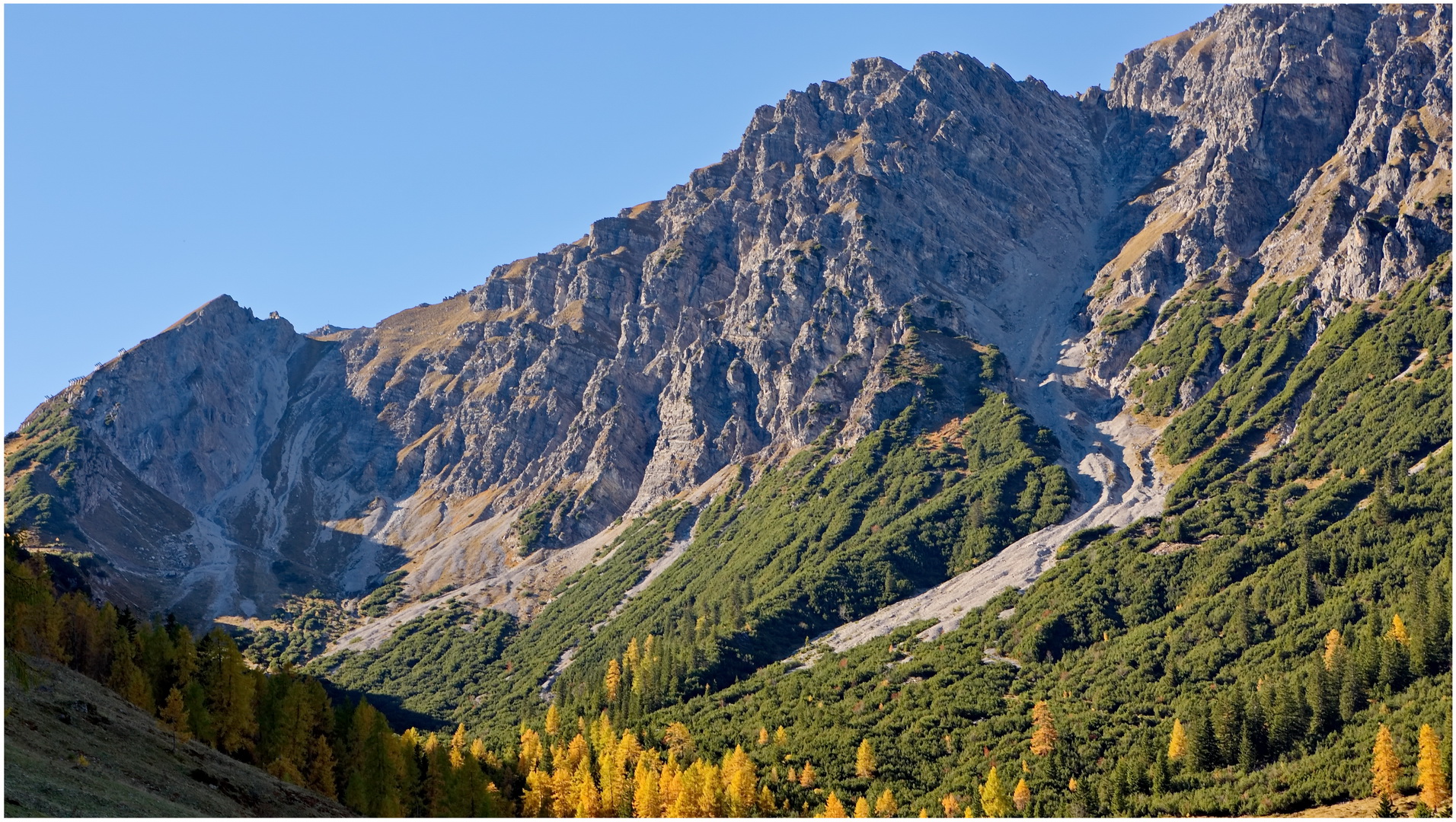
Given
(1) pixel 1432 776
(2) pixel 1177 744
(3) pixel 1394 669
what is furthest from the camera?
(3) pixel 1394 669

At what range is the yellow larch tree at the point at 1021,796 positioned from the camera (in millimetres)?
157875

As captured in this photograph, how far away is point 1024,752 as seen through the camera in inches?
7047

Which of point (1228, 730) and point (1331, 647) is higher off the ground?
point (1331, 647)

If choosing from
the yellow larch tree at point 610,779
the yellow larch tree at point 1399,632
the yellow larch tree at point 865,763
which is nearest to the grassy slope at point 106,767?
the yellow larch tree at point 610,779

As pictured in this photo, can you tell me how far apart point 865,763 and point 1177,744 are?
46.3 m

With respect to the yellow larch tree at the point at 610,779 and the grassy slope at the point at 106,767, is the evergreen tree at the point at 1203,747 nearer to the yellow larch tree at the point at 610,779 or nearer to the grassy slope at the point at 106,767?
the yellow larch tree at the point at 610,779

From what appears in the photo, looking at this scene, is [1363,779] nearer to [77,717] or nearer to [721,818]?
[721,818]

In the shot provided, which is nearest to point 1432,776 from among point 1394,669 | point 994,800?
point 1394,669

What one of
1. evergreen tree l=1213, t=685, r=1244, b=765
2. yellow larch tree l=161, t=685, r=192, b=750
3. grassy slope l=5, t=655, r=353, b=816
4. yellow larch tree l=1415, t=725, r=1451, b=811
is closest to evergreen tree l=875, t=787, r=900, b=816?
evergreen tree l=1213, t=685, r=1244, b=765

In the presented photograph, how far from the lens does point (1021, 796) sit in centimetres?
15912

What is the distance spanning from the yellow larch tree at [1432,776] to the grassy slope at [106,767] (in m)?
115

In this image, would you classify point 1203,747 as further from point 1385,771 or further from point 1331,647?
point 1331,647

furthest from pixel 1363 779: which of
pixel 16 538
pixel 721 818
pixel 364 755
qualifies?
pixel 16 538

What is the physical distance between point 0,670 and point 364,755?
63967 mm
